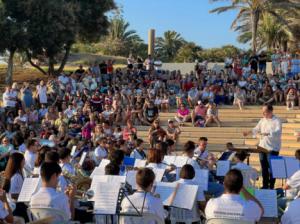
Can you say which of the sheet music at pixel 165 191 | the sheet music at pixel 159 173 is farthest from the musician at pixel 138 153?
the sheet music at pixel 165 191

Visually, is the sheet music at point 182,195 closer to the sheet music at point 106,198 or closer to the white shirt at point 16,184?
the sheet music at point 106,198

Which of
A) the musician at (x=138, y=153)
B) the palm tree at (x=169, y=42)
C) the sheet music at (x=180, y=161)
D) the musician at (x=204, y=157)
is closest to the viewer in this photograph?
the sheet music at (x=180, y=161)

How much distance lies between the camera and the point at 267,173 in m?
12.4

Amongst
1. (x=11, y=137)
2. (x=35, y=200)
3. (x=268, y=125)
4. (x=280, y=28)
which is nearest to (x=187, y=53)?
(x=280, y=28)

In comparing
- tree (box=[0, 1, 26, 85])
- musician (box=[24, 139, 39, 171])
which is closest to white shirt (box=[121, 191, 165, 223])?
musician (box=[24, 139, 39, 171])

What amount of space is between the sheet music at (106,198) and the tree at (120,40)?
47121 mm

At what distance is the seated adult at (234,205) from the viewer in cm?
579

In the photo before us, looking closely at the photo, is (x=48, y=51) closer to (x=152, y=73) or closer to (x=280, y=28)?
(x=152, y=73)

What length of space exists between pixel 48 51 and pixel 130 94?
871 cm

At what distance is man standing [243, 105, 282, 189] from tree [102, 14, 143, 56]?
42.0 meters

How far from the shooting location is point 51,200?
20.6 ft

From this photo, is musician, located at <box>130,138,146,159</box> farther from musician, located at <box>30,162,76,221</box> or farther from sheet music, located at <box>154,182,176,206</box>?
musician, located at <box>30,162,76,221</box>

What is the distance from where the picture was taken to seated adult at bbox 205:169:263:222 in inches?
228

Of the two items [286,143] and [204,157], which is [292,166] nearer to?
[204,157]
